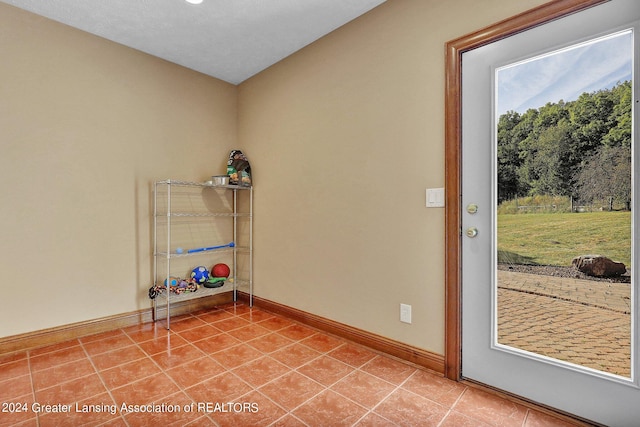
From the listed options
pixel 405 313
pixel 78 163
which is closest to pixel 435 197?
pixel 405 313

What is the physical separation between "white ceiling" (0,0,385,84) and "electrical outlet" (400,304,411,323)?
210cm

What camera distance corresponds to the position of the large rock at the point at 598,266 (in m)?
1.37

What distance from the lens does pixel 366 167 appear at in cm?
228

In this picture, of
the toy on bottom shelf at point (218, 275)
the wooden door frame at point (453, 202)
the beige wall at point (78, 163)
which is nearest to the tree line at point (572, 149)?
the wooden door frame at point (453, 202)

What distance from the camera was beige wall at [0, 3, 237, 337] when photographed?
2.21 meters

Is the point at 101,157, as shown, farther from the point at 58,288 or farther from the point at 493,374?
the point at 493,374

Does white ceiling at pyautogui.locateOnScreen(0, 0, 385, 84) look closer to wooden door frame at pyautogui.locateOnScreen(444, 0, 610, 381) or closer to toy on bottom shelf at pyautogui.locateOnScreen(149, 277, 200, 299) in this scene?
wooden door frame at pyautogui.locateOnScreen(444, 0, 610, 381)

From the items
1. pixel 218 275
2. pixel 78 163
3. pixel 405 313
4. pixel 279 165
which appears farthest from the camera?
pixel 218 275

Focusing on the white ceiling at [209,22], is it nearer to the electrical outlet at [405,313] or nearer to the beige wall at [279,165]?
the beige wall at [279,165]

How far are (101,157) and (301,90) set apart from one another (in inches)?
70.6

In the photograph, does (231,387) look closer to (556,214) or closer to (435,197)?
(435,197)

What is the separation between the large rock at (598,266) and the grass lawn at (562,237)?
19mm

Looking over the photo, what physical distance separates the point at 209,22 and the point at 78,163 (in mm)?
1523

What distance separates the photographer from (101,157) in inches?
102
